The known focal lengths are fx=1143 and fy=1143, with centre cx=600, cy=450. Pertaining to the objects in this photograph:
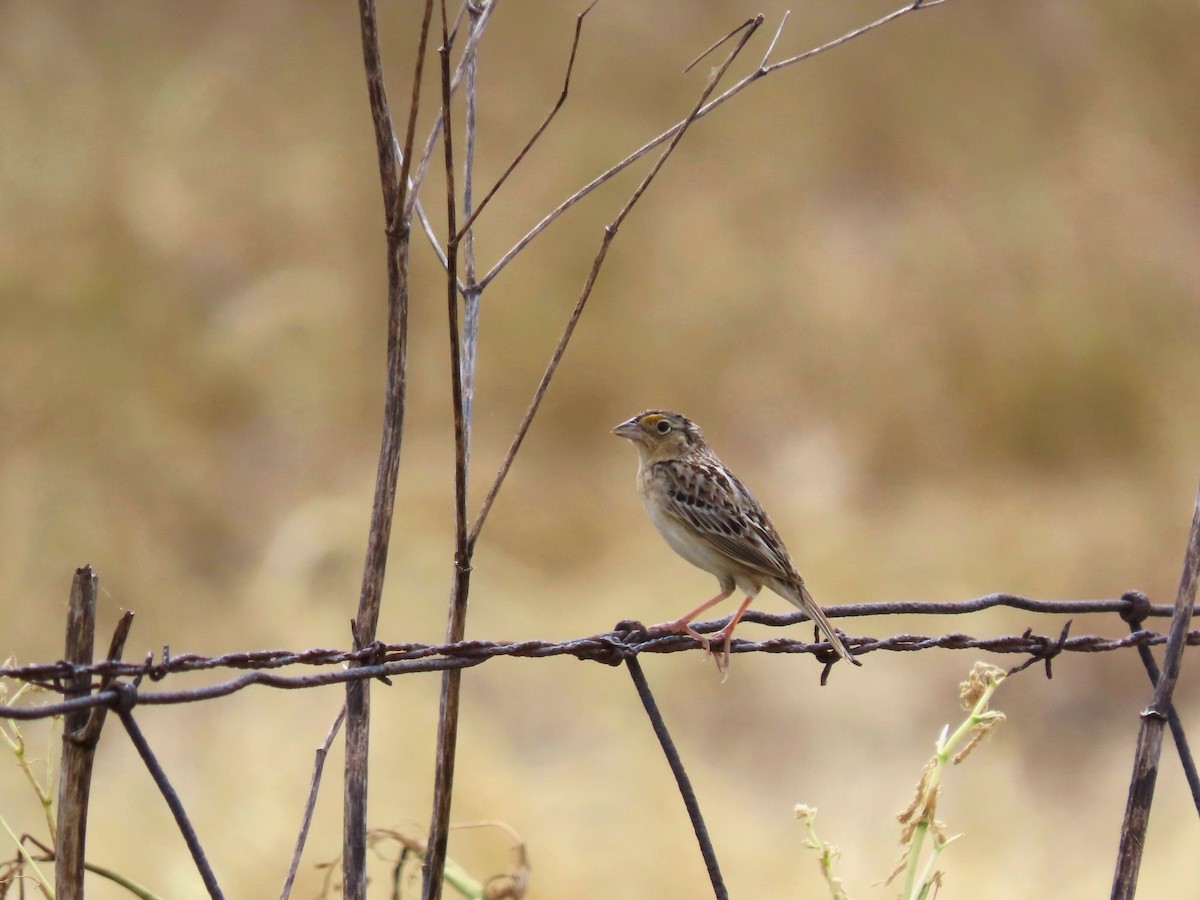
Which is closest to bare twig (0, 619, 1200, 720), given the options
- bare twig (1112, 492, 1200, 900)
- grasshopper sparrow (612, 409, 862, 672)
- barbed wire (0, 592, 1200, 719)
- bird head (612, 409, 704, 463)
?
barbed wire (0, 592, 1200, 719)

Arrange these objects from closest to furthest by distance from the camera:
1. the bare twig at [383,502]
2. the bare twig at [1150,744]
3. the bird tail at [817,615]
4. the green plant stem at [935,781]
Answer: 1. the bare twig at [383,502]
2. the bare twig at [1150,744]
3. the green plant stem at [935,781]
4. the bird tail at [817,615]

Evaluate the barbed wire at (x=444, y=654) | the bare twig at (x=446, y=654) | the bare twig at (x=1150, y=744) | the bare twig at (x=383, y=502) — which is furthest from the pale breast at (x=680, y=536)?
the bare twig at (x=383, y=502)

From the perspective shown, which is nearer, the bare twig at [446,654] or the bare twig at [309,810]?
the bare twig at [446,654]

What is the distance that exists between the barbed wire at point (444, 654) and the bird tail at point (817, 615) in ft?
0.07

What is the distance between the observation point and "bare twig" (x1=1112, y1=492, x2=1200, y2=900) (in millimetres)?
1356

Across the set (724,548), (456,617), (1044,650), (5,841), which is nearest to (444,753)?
(456,617)

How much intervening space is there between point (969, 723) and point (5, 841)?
189 inches

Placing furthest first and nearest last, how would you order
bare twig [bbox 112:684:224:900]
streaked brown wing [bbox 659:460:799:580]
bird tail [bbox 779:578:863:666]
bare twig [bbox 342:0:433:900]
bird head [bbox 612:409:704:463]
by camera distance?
bird head [bbox 612:409:704:463] < streaked brown wing [bbox 659:460:799:580] < bird tail [bbox 779:578:863:666] < bare twig [bbox 342:0:433:900] < bare twig [bbox 112:684:224:900]

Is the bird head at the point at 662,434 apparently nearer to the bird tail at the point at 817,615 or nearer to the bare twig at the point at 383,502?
the bird tail at the point at 817,615

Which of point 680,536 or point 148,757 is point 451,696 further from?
point 680,536

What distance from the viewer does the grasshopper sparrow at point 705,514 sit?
7.36 feet

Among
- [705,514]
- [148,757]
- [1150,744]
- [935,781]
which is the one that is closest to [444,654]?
[148,757]

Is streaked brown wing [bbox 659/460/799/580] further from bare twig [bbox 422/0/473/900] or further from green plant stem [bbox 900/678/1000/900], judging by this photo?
bare twig [bbox 422/0/473/900]

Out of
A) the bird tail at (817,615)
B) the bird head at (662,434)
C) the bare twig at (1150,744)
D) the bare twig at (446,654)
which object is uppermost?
the bird head at (662,434)
